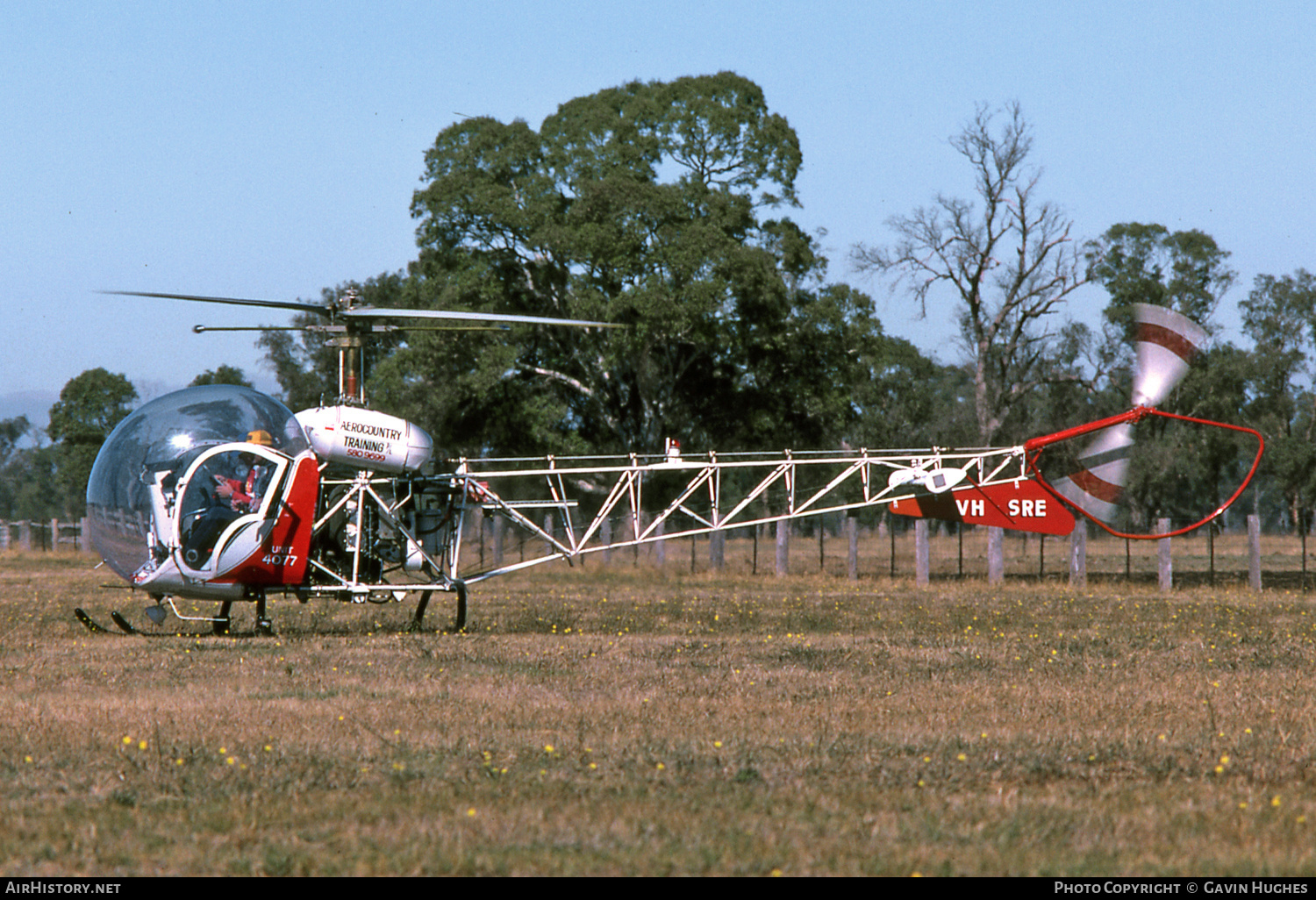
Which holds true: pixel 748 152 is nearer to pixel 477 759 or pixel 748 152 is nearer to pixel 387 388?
pixel 387 388

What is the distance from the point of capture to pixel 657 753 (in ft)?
23.6

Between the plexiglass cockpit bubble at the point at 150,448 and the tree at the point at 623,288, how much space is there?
57.4 ft

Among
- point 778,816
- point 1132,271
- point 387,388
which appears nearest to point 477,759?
point 778,816

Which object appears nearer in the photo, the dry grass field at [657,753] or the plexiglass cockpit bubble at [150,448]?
the dry grass field at [657,753]

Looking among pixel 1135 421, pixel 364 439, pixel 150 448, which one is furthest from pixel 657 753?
pixel 1135 421

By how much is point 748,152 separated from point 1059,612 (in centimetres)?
1922

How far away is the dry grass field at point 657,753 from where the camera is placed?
5223 mm

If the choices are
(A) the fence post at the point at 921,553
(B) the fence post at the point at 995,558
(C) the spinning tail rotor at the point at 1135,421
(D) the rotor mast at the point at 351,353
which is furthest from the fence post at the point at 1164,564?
(D) the rotor mast at the point at 351,353

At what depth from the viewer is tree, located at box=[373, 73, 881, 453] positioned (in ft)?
102

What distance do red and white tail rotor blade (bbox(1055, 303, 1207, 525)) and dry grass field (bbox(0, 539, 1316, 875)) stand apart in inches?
104

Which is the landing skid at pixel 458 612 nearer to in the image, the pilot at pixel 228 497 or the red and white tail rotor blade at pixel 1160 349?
the pilot at pixel 228 497

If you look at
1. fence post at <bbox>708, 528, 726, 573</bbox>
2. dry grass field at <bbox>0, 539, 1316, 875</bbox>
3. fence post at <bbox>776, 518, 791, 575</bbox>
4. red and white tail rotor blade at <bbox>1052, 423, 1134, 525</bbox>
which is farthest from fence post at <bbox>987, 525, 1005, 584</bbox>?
dry grass field at <bbox>0, 539, 1316, 875</bbox>

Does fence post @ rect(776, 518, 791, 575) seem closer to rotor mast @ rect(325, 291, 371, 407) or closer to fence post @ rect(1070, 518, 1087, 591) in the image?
fence post @ rect(1070, 518, 1087, 591)

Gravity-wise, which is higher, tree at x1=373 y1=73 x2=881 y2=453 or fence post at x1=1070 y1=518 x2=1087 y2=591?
tree at x1=373 y1=73 x2=881 y2=453
